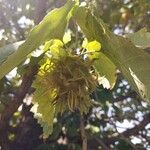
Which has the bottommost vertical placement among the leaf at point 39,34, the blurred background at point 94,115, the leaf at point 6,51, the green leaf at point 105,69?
the blurred background at point 94,115

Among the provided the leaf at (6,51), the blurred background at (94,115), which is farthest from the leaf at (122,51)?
the blurred background at (94,115)

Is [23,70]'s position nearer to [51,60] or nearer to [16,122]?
[51,60]

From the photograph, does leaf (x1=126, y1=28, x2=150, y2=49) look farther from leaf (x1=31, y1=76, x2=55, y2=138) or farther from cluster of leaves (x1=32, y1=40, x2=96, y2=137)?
leaf (x1=31, y1=76, x2=55, y2=138)

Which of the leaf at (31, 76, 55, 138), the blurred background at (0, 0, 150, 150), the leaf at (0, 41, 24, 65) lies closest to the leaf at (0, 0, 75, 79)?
the leaf at (0, 41, 24, 65)

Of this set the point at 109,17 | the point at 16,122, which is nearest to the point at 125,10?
the point at 109,17

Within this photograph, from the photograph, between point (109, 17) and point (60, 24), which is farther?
point (109, 17)

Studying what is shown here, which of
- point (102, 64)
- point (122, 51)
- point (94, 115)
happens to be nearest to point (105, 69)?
point (102, 64)

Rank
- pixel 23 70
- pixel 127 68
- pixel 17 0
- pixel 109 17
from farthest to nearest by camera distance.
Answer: pixel 109 17
pixel 17 0
pixel 23 70
pixel 127 68

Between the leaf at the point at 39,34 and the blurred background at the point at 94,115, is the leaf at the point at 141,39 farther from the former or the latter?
the blurred background at the point at 94,115
